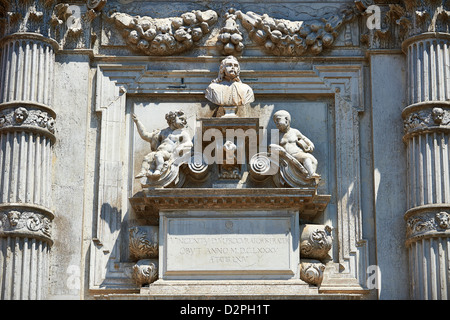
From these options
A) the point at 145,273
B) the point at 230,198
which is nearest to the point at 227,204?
the point at 230,198

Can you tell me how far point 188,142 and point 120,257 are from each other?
2.11 metres

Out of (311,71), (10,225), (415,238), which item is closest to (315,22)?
(311,71)

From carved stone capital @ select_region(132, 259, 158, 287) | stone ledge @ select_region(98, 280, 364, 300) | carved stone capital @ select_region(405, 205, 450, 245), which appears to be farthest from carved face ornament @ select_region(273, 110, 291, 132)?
carved stone capital @ select_region(132, 259, 158, 287)

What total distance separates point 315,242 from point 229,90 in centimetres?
285

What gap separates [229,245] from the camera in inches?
839

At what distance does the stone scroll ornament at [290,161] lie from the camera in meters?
21.6

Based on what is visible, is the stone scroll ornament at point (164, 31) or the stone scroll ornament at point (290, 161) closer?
the stone scroll ornament at point (290, 161)

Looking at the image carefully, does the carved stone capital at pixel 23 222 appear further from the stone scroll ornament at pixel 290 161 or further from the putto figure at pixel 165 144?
the stone scroll ornament at pixel 290 161

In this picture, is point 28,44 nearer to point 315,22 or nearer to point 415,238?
point 315,22

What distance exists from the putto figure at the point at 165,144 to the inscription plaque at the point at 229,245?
744 millimetres

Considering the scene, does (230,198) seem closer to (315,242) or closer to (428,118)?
(315,242)

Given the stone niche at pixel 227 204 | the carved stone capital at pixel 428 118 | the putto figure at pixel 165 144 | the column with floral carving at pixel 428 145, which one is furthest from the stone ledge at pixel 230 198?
the carved stone capital at pixel 428 118

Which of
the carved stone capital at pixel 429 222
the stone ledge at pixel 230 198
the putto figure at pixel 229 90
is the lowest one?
the carved stone capital at pixel 429 222

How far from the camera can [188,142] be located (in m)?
21.9
